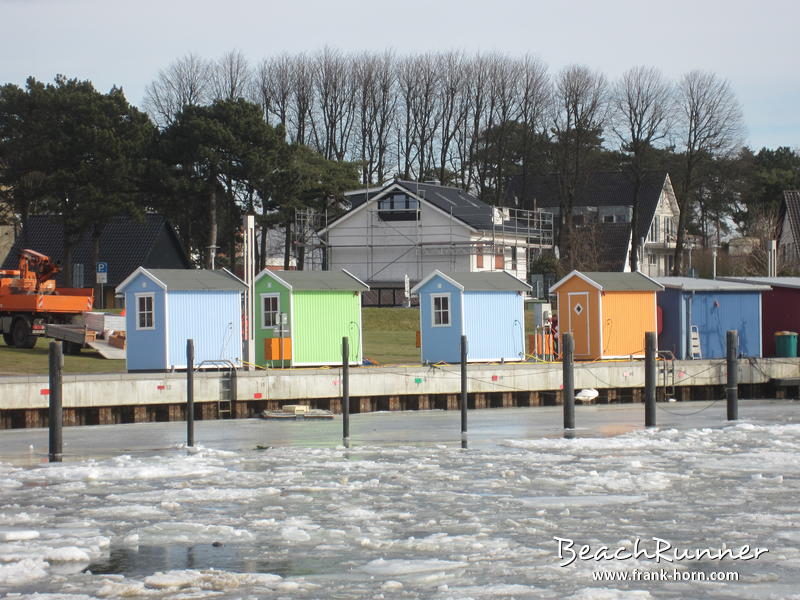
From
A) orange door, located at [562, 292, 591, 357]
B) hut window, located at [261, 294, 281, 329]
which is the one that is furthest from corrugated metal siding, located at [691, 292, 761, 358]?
hut window, located at [261, 294, 281, 329]

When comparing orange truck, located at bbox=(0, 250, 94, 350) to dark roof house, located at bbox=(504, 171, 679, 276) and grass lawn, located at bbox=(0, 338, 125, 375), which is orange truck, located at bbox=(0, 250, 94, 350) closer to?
grass lawn, located at bbox=(0, 338, 125, 375)

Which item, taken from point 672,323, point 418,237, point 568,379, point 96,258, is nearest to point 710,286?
point 672,323

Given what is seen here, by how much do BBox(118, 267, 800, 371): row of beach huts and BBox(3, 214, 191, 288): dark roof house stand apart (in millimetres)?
39300

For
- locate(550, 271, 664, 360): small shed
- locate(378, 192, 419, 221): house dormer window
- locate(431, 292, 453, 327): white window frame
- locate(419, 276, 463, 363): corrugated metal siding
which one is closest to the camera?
locate(419, 276, 463, 363): corrugated metal siding

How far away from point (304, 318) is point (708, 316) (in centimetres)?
1305

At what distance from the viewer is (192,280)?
31.2 metres

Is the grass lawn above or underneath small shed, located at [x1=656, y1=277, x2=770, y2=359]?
underneath

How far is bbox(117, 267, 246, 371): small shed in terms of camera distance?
30.5 m

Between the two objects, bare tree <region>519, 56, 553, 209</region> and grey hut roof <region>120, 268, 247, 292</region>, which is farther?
bare tree <region>519, 56, 553, 209</region>

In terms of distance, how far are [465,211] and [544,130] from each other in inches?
614

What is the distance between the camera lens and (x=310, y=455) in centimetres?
1922

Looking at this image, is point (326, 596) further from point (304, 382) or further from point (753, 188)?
point (753, 188)

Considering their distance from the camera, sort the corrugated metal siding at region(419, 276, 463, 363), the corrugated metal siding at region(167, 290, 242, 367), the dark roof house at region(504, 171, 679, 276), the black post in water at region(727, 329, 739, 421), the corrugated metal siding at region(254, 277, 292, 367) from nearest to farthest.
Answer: the black post in water at region(727, 329, 739, 421)
the corrugated metal siding at region(167, 290, 242, 367)
the corrugated metal siding at region(254, 277, 292, 367)
the corrugated metal siding at region(419, 276, 463, 363)
the dark roof house at region(504, 171, 679, 276)

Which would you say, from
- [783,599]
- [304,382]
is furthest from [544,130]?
[783,599]
